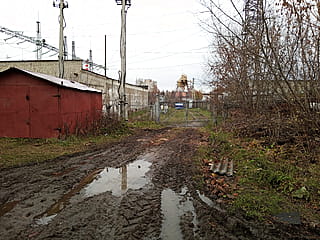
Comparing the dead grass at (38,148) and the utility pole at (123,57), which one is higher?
the utility pole at (123,57)

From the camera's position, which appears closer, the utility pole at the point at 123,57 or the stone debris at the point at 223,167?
the stone debris at the point at 223,167

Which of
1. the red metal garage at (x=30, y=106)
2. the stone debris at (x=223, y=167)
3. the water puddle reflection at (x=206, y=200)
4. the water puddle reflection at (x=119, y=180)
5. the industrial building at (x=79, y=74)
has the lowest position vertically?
the water puddle reflection at (x=119, y=180)

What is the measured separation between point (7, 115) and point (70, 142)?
10.3 ft

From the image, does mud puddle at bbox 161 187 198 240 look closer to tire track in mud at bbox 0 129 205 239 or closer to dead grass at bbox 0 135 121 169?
tire track in mud at bbox 0 129 205 239

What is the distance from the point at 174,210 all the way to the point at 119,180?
6.74 feet

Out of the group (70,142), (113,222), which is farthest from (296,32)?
(70,142)

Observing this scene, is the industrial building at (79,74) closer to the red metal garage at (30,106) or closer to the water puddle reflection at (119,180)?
the red metal garage at (30,106)

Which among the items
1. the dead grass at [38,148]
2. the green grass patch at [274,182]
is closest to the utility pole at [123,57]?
the dead grass at [38,148]

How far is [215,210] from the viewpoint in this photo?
4.20 meters

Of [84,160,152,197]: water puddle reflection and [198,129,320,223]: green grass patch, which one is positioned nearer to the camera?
[198,129,320,223]: green grass patch

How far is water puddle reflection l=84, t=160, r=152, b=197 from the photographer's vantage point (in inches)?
207

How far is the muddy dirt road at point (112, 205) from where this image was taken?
3475 mm

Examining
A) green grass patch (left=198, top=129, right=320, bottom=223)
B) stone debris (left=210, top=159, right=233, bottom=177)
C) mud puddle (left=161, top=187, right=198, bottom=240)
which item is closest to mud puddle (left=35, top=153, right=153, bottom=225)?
mud puddle (left=161, top=187, right=198, bottom=240)

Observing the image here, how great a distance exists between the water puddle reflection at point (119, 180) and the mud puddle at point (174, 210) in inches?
32.8
